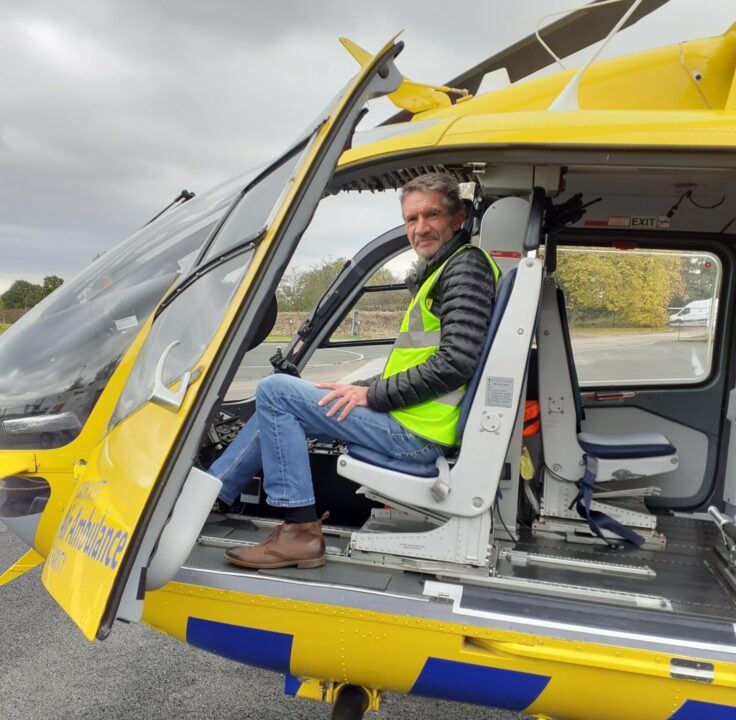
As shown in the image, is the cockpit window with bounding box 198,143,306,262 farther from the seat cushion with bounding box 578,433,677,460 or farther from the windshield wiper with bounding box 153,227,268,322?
the seat cushion with bounding box 578,433,677,460

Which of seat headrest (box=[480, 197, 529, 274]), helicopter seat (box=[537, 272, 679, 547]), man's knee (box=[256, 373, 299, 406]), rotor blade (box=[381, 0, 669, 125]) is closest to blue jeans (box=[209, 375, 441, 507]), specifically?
man's knee (box=[256, 373, 299, 406])

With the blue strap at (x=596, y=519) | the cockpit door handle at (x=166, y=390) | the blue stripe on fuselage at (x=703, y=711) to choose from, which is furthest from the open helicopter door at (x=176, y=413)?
the blue strap at (x=596, y=519)

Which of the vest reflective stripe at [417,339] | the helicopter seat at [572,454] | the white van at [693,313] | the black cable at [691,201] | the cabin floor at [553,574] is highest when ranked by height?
the black cable at [691,201]

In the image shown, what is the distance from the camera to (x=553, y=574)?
90.2 inches

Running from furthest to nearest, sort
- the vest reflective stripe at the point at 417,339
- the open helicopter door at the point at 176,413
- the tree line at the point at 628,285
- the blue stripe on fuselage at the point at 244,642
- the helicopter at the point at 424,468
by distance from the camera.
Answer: the tree line at the point at 628,285 → the vest reflective stripe at the point at 417,339 → the blue stripe on fuselage at the point at 244,642 → the helicopter at the point at 424,468 → the open helicopter door at the point at 176,413

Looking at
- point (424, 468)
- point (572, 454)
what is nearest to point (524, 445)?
point (572, 454)

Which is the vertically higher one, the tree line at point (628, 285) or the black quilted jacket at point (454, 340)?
the tree line at point (628, 285)

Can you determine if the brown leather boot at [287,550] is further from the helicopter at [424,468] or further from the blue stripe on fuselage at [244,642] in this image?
the blue stripe on fuselage at [244,642]

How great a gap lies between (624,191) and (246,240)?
2.06 meters

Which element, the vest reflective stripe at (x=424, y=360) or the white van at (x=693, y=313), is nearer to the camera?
the vest reflective stripe at (x=424, y=360)

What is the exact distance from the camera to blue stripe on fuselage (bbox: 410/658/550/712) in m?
1.88

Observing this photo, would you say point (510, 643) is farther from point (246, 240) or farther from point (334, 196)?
point (334, 196)

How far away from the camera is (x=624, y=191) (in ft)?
10.1

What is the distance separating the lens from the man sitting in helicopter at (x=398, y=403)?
212cm
